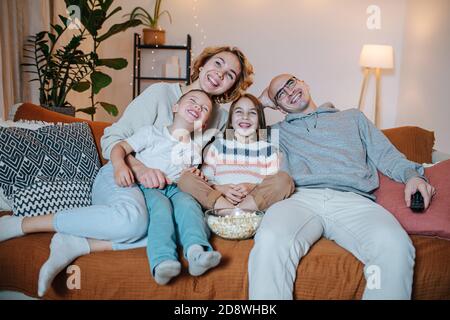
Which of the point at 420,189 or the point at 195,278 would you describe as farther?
the point at 420,189

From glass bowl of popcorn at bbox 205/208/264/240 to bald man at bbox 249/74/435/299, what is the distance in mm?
49

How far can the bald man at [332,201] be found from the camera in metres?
1.13

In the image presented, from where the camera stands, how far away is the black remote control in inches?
53.6

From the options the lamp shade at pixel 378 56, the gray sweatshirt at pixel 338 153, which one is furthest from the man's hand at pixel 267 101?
the lamp shade at pixel 378 56

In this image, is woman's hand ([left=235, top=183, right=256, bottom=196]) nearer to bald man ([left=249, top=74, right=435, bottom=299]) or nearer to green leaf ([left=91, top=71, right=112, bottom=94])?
bald man ([left=249, top=74, right=435, bottom=299])

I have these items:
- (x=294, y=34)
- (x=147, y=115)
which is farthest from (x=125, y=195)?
(x=294, y=34)

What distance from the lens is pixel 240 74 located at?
1.79m

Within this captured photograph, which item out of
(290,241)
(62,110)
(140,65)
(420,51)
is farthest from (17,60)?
(420,51)

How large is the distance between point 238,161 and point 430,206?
696 millimetres

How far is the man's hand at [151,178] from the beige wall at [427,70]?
2560 mm

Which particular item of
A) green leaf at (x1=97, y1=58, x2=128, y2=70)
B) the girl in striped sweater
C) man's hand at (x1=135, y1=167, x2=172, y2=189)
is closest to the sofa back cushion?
man's hand at (x1=135, y1=167, x2=172, y2=189)

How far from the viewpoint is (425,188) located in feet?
4.57

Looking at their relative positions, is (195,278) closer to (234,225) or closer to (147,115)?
(234,225)

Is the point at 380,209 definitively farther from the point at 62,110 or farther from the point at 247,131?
the point at 62,110
